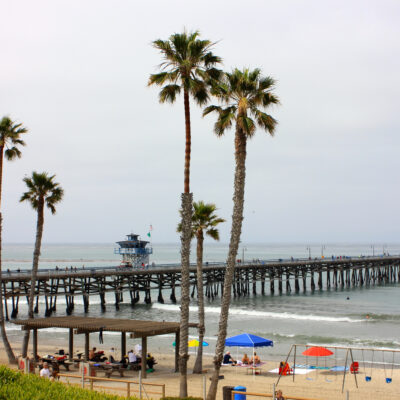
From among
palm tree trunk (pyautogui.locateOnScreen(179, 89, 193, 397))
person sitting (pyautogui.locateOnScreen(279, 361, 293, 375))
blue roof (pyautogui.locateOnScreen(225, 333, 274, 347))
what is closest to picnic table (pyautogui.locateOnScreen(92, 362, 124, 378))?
blue roof (pyautogui.locateOnScreen(225, 333, 274, 347))

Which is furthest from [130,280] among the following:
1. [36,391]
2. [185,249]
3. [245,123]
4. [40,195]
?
[36,391]

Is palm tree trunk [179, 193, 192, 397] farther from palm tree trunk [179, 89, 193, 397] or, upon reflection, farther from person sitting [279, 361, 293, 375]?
person sitting [279, 361, 293, 375]

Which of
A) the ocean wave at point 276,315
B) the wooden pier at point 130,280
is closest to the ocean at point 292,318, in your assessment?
the ocean wave at point 276,315

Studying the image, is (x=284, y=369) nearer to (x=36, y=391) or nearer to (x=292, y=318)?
(x=36, y=391)

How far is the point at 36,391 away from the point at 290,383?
12.2m

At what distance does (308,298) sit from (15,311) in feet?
107

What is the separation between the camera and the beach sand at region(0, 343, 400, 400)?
62.5 ft

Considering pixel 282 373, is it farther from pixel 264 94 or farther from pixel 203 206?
pixel 264 94

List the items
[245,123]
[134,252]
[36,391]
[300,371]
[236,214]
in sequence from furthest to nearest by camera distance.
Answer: [134,252] < [300,371] < [236,214] < [245,123] < [36,391]

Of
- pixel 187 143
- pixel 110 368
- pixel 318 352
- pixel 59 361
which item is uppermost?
pixel 187 143

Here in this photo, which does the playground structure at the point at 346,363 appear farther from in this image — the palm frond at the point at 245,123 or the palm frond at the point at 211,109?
the palm frond at the point at 211,109

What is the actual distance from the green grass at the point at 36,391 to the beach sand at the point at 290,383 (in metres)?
4.51

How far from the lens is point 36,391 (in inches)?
467

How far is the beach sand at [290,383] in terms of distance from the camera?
19.1 metres
